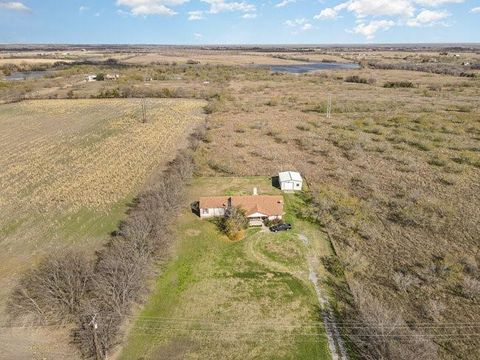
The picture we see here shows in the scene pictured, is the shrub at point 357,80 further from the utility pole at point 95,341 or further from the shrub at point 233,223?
the utility pole at point 95,341

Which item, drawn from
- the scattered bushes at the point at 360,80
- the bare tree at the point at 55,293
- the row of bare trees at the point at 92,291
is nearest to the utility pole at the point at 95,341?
the row of bare trees at the point at 92,291

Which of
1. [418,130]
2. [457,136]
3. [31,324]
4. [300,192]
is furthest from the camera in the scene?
[418,130]

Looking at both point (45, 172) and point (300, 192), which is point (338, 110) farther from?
point (45, 172)

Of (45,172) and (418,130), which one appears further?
(418,130)

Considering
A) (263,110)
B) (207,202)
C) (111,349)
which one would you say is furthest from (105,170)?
(263,110)

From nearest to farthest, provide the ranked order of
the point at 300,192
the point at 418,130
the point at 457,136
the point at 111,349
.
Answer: the point at 111,349
the point at 300,192
the point at 457,136
the point at 418,130

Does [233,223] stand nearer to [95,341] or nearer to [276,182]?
[276,182]

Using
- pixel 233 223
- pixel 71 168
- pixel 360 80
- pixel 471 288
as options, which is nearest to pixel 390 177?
pixel 471 288
